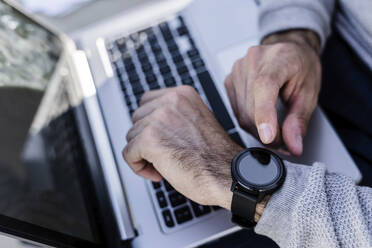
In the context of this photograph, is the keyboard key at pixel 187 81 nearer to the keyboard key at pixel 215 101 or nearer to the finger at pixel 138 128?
the keyboard key at pixel 215 101

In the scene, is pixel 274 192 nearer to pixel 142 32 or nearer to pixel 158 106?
pixel 158 106

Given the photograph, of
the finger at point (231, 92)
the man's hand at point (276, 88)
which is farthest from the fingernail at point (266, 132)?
the finger at point (231, 92)

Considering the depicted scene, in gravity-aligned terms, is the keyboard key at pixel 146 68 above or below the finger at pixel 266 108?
above

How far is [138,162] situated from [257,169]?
0.21 meters

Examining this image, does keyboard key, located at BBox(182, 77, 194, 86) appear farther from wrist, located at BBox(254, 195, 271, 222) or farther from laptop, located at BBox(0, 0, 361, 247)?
wrist, located at BBox(254, 195, 271, 222)

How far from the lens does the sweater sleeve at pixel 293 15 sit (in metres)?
0.66

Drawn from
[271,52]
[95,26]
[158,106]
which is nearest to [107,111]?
[158,106]

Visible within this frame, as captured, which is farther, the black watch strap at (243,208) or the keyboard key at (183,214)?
the keyboard key at (183,214)

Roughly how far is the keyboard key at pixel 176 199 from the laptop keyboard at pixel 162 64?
0.51 ft

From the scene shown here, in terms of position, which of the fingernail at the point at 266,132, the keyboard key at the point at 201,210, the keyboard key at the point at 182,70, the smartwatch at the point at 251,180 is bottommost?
the keyboard key at the point at 201,210

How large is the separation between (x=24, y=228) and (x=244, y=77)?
427 mm

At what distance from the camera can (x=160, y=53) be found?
0.73 metres

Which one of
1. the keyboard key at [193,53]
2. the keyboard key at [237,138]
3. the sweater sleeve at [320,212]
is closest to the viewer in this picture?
the sweater sleeve at [320,212]

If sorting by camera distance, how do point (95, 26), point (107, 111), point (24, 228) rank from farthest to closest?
point (95, 26), point (107, 111), point (24, 228)
